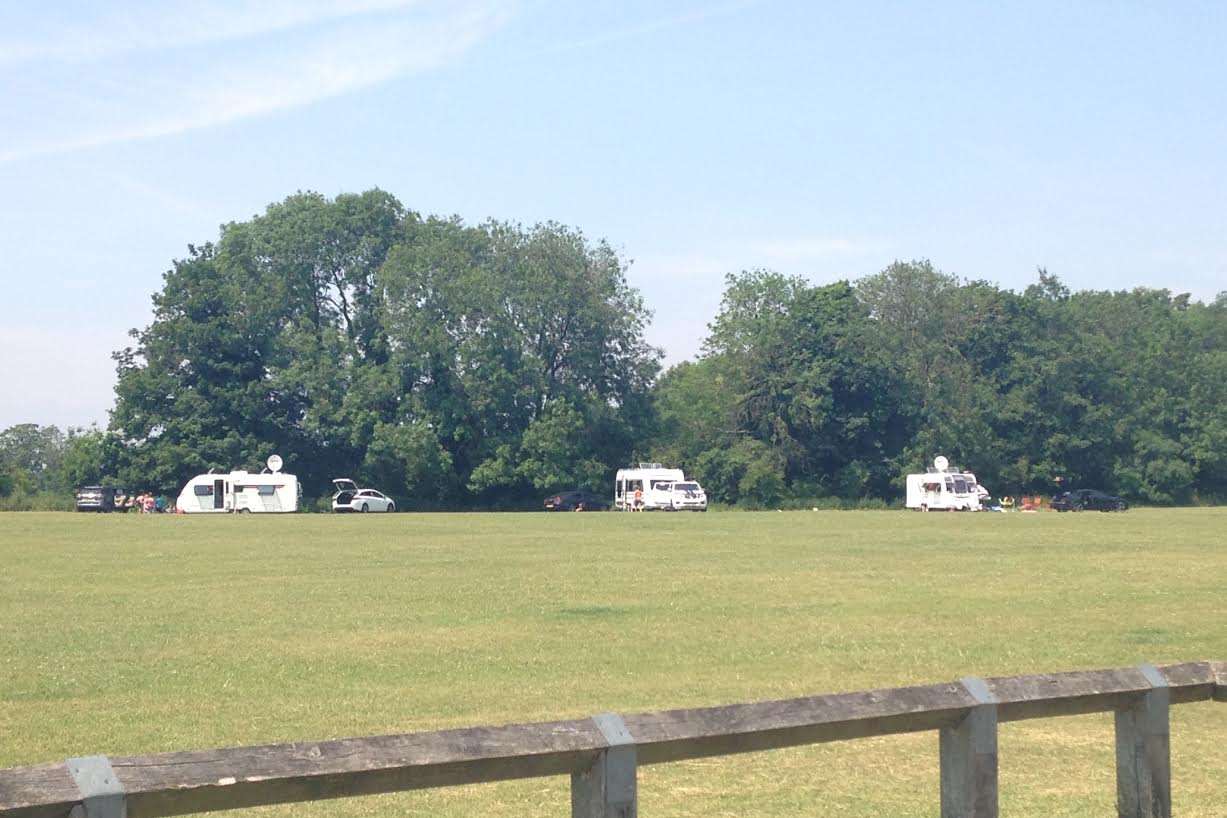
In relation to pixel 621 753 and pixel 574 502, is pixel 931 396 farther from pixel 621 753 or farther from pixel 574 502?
pixel 621 753

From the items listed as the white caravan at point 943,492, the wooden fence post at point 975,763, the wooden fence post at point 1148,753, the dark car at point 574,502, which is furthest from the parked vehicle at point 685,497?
the wooden fence post at point 975,763

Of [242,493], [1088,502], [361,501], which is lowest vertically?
[1088,502]

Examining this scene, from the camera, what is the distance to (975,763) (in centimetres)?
622

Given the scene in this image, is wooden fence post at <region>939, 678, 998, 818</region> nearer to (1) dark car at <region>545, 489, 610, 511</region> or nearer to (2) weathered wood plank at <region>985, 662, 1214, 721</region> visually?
(2) weathered wood plank at <region>985, 662, 1214, 721</region>

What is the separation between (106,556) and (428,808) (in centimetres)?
2968

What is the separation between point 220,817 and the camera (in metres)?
9.59

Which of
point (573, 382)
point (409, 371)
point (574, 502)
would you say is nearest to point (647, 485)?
Answer: point (574, 502)

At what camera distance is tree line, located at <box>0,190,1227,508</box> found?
90.8 metres

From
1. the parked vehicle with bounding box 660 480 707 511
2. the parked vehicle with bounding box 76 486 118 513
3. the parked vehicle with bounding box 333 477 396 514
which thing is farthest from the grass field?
the parked vehicle with bounding box 76 486 118 513

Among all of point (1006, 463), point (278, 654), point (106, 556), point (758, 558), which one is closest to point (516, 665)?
point (278, 654)

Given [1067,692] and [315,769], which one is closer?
[315,769]

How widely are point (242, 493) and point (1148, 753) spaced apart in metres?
81.1

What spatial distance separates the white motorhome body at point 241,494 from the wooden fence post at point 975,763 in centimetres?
8062

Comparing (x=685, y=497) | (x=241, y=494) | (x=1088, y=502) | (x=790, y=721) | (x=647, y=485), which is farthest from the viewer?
(x=1088, y=502)
